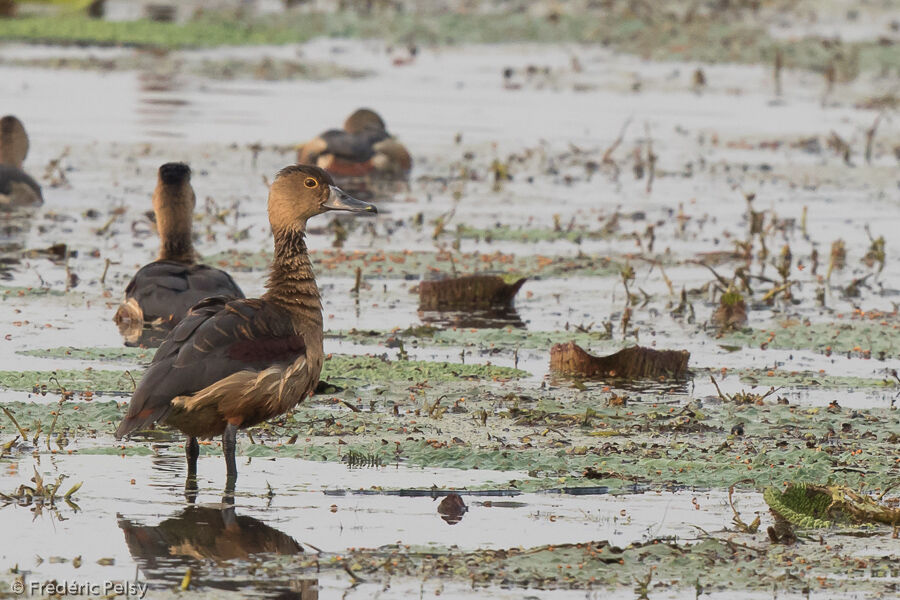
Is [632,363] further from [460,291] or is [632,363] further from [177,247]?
[177,247]

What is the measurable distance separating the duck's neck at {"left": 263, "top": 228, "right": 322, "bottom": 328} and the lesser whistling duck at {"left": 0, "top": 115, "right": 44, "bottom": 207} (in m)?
8.49

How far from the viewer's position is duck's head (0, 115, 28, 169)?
16.8 meters

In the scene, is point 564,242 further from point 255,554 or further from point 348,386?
point 255,554

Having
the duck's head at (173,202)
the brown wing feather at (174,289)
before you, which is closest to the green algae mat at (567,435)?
the brown wing feather at (174,289)

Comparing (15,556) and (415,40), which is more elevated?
(415,40)

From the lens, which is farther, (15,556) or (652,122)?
(652,122)

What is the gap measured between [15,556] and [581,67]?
22.7 meters

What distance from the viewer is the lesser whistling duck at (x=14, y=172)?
1608cm

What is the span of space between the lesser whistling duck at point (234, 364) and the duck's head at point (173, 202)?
3625 mm

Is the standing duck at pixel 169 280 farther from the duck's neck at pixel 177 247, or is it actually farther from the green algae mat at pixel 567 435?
the green algae mat at pixel 567 435

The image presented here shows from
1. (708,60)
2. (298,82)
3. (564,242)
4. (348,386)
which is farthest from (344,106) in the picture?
(348,386)

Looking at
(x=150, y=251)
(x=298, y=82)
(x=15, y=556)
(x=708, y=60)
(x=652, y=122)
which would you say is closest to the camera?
(x=15, y=556)

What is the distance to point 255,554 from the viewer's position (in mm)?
6594

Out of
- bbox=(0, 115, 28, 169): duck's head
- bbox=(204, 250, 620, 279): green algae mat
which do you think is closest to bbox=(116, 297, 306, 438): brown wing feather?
bbox=(204, 250, 620, 279): green algae mat
